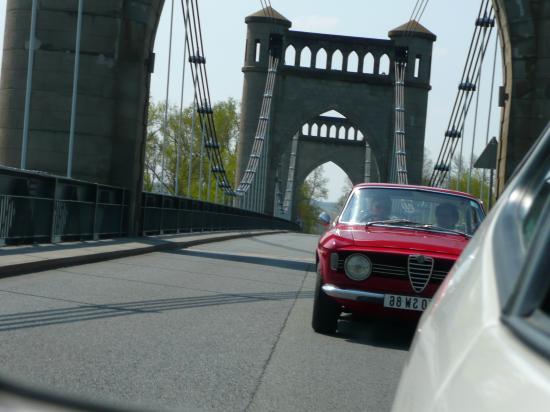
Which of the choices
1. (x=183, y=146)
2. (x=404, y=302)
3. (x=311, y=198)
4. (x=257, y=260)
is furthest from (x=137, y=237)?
(x=311, y=198)

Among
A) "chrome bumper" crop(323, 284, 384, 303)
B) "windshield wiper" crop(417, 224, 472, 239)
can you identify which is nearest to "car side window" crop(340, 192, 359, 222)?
"windshield wiper" crop(417, 224, 472, 239)

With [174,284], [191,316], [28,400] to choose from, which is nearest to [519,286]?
[28,400]

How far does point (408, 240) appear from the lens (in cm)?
769

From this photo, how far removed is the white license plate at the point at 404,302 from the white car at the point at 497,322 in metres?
5.10

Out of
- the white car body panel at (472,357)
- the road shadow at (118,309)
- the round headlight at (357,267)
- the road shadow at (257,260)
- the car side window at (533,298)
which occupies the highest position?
the car side window at (533,298)

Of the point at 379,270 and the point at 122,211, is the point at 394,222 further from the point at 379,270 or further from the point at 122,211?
the point at 122,211

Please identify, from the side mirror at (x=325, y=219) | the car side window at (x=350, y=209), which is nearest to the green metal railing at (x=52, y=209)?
the side mirror at (x=325, y=219)

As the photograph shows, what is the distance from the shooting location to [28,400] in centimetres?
121

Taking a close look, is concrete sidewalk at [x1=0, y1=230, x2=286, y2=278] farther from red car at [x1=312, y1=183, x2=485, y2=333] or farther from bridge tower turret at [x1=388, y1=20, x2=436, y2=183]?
bridge tower turret at [x1=388, y1=20, x2=436, y2=183]

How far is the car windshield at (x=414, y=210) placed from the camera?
848cm

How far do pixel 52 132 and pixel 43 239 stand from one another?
20.4 ft

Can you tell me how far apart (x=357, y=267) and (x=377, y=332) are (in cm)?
104

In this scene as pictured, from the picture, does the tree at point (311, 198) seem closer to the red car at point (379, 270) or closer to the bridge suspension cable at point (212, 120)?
the bridge suspension cable at point (212, 120)

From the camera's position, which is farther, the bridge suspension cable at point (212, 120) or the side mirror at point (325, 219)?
the bridge suspension cable at point (212, 120)
